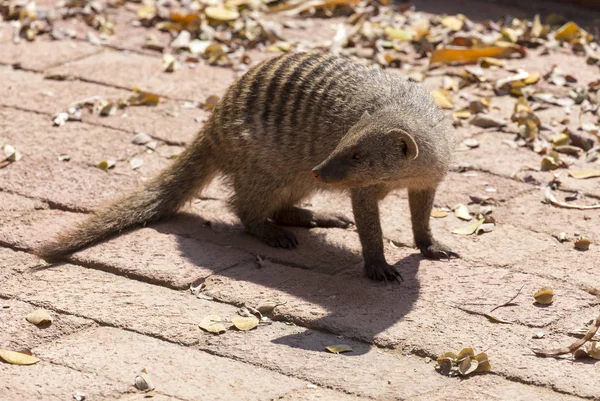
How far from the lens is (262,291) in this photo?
3336mm

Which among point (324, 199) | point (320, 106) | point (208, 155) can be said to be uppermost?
point (320, 106)

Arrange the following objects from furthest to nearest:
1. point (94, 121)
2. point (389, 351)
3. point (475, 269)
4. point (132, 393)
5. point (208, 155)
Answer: point (94, 121), point (208, 155), point (475, 269), point (389, 351), point (132, 393)

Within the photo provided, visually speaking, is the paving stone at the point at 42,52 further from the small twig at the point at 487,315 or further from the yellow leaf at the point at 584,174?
the small twig at the point at 487,315

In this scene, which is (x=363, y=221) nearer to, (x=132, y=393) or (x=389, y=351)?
(x=389, y=351)

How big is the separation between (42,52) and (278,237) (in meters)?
2.51

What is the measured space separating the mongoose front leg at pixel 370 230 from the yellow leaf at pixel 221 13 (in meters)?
2.89

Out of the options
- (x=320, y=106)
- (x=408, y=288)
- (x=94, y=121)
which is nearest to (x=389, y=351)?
(x=408, y=288)

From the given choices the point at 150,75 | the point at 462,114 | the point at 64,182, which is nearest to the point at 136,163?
the point at 64,182

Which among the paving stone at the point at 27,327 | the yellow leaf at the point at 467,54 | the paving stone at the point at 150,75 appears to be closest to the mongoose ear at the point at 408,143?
the paving stone at the point at 27,327

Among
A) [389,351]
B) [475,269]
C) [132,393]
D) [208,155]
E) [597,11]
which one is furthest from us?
[597,11]

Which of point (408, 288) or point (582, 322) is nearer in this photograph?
point (582, 322)

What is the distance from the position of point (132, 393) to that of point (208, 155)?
1454 millimetres

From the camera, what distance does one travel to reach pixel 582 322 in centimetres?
311

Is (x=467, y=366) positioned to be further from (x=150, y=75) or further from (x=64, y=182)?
(x=150, y=75)
